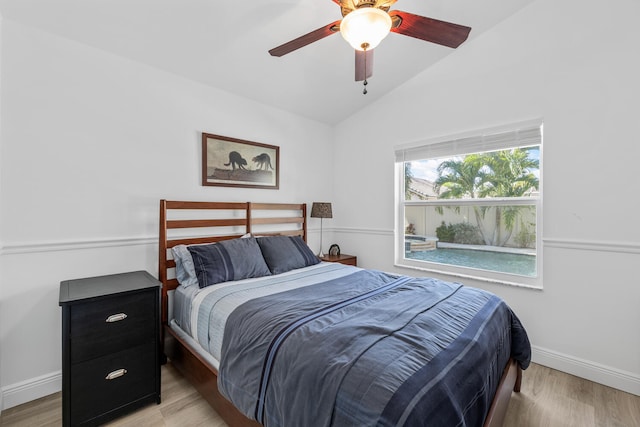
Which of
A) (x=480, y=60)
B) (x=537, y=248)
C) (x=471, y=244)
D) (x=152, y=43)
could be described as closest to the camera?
(x=152, y=43)

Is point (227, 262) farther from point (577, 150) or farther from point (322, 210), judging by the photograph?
point (577, 150)

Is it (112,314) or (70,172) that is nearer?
(112,314)

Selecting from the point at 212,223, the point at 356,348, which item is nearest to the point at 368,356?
the point at 356,348

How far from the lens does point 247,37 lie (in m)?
2.32

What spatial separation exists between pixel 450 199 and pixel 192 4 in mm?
2787

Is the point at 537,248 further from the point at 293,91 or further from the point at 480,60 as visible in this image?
the point at 293,91

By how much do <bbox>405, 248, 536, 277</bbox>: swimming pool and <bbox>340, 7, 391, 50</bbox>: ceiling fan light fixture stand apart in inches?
89.7

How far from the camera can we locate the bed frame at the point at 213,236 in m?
1.61

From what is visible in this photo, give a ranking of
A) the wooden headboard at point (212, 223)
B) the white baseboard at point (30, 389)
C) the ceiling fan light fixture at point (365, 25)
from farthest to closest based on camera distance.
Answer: the wooden headboard at point (212, 223) < the white baseboard at point (30, 389) < the ceiling fan light fixture at point (365, 25)

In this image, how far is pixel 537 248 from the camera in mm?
2492

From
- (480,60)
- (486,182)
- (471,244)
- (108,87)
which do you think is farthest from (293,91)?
(471,244)

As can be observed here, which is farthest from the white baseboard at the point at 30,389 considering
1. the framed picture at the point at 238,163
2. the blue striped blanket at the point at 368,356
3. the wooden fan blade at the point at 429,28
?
the wooden fan blade at the point at 429,28

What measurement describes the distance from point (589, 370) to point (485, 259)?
1.07 metres

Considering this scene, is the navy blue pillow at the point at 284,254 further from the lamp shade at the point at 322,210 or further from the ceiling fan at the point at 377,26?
the ceiling fan at the point at 377,26
